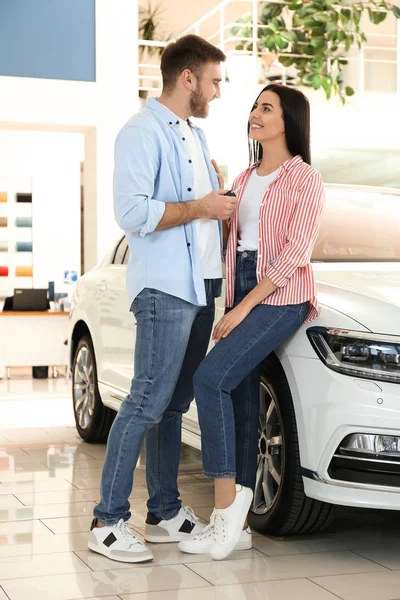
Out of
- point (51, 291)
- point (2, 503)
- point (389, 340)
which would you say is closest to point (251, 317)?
point (389, 340)

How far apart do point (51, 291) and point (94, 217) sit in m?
1.50

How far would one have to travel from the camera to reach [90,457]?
5.71 meters

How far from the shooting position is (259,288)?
354 cm

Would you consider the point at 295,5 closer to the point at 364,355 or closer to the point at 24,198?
the point at 24,198

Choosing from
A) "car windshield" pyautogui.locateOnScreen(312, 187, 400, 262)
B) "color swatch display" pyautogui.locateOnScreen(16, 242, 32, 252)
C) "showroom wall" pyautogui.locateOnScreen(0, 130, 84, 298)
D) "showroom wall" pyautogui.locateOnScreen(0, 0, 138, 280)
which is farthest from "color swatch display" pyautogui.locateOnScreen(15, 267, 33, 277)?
"car windshield" pyautogui.locateOnScreen(312, 187, 400, 262)

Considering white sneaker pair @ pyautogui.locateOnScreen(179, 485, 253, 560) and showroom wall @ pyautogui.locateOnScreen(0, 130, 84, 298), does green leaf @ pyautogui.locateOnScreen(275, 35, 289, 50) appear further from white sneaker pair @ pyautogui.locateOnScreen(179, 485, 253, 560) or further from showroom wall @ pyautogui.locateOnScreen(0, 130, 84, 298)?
white sneaker pair @ pyautogui.locateOnScreen(179, 485, 253, 560)

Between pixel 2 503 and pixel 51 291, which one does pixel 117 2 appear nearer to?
pixel 51 291

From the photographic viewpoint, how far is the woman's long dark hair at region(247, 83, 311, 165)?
3.70m

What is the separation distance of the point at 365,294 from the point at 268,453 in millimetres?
740

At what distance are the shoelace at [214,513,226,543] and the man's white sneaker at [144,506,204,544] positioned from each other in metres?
0.29

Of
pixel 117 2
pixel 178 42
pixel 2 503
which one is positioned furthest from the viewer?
pixel 117 2

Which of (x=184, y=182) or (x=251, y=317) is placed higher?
(x=184, y=182)

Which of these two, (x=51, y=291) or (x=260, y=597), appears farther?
(x=51, y=291)

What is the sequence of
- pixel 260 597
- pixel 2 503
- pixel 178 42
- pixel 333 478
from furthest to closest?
pixel 2 503, pixel 178 42, pixel 333 478, pixel 260 597
